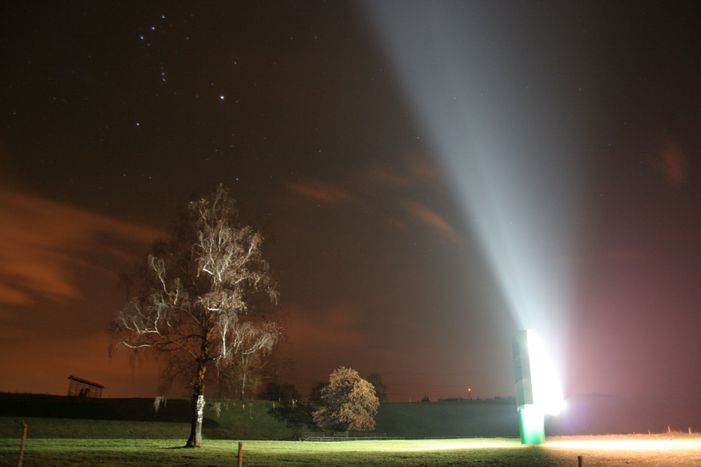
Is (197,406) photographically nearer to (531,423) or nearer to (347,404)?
(531,423)

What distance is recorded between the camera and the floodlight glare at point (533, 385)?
4238 centimetres

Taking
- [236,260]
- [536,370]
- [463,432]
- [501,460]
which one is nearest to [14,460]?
[236,260]

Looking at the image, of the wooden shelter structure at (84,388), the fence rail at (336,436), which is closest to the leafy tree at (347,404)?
the fence rail at (336,436)

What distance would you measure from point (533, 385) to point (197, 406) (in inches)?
920

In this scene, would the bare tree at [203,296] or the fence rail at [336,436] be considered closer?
the bare tree at [203,296]

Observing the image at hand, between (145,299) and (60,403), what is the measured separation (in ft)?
171

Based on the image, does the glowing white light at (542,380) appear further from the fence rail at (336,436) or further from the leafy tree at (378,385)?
the leafy tree at (378,385)

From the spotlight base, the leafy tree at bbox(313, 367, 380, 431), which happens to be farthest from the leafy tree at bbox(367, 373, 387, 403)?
the spotlight base

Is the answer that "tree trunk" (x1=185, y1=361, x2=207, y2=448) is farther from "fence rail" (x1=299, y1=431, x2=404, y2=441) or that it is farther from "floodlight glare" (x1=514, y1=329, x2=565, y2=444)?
"fence rail" (x1=299, y1=431, x2=404, y2=441)

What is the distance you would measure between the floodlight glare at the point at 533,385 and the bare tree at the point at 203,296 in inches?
730

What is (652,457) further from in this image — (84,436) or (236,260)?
(84,436)

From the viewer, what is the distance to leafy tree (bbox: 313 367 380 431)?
73.1 metres

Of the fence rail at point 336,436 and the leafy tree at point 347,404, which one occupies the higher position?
the leafy tree at point 347,404

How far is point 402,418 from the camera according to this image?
96000 mm
